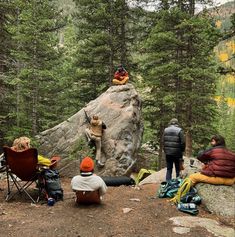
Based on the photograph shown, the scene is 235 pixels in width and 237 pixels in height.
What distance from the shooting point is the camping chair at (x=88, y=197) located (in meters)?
7.16

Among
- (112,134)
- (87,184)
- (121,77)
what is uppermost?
(121,77)

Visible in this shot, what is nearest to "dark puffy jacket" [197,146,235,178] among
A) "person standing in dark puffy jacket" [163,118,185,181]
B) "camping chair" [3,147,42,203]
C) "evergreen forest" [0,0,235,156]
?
"person standing in dark puffy jacket" [163,118,185,181]

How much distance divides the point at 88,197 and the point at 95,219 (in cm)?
77

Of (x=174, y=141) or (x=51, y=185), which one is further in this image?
(x=174, y=141)

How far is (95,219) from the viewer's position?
6.54m

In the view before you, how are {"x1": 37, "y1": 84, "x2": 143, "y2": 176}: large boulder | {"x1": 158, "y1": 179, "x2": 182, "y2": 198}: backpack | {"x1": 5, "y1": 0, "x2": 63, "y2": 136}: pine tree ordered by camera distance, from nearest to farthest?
{"x1": 158, "y1": 179, "x2": 182, "y2": 198}: backpack, {"x1": 37, "y1": 84, "x2": 143, "y2": 176}: large boulder, {"x1": 5, "y1": 0, "x2": 63, "y2": 136}: pine tree

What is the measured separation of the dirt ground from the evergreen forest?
808cm

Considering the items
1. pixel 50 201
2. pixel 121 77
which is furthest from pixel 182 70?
pixel 50 201

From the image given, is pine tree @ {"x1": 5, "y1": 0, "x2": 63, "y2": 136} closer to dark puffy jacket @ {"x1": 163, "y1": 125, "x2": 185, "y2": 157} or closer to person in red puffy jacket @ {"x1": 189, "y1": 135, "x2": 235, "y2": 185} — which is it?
dark puffy jacket @ {"x1": 163, "y1": 125, "x2": 185, "y2": 157}

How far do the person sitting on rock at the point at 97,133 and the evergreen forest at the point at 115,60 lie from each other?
140 inches

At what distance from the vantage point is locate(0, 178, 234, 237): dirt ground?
19.2ft

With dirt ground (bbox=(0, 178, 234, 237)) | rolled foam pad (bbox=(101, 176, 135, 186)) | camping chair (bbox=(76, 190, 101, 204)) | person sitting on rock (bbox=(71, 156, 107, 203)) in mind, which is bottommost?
rolled foam pad (bbox=(101, 176, 135, 186))

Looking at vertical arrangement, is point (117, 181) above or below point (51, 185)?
below

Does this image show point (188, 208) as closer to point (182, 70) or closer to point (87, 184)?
point (87, 184)
